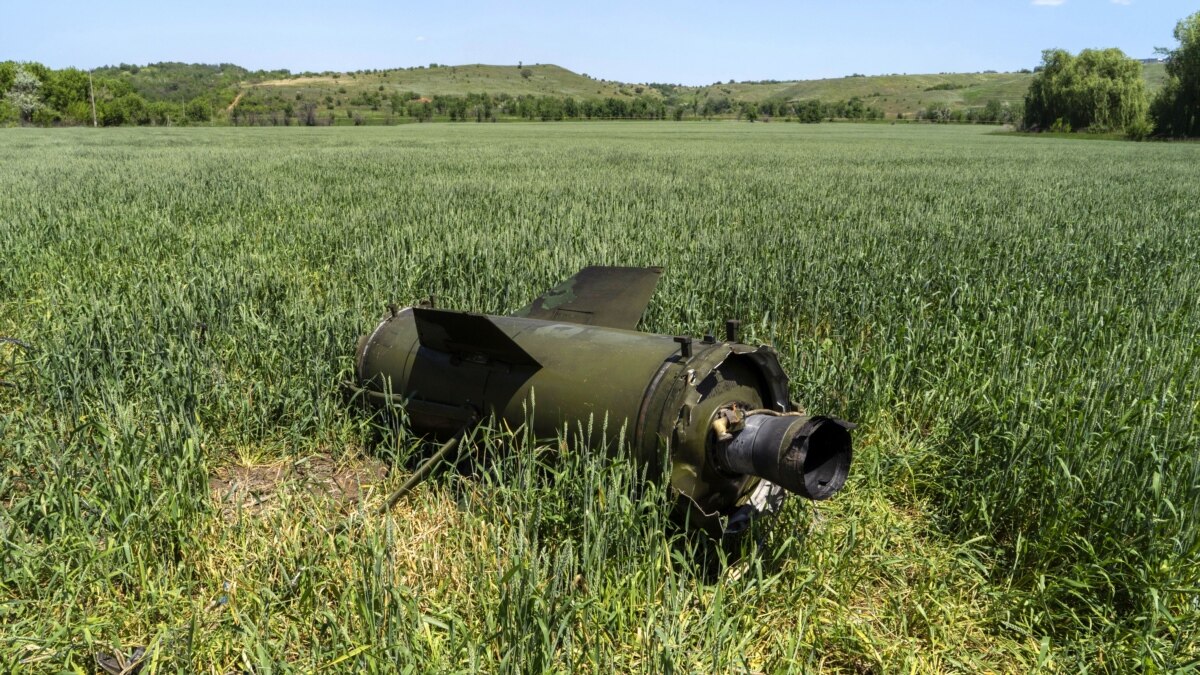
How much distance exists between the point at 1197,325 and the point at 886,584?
354 cm

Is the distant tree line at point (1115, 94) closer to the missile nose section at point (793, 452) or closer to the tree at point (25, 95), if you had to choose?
the missile nose section at point (793, 452)

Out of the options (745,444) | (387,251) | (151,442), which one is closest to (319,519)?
(151,442)

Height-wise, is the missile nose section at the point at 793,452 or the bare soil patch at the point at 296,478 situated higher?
the missile nose section at the point at 793,452

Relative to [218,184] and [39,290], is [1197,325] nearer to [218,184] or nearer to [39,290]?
[39,290]

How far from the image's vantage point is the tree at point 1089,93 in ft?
209

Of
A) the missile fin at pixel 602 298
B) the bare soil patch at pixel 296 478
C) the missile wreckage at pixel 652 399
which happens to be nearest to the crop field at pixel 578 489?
the bare soil patch at pixel 296 478

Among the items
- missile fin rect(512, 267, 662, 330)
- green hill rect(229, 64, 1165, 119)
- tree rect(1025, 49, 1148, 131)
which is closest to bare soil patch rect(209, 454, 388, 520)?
missile fin rect(512, 267, 662, 330)

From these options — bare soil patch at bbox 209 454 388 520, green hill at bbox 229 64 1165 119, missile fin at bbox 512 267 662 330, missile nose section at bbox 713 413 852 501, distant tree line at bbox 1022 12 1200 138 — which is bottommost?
bare soil patch at bbox 209 454 388 520

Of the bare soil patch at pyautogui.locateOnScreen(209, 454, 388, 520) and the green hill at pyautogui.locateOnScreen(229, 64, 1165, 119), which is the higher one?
the green hill at pyautogui.locateOnScreen(229, 64, 1165, 119)

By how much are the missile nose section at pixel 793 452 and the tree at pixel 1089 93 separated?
73.0 metres

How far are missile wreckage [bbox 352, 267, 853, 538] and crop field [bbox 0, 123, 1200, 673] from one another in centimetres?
13

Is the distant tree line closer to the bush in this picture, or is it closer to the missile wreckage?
the bush

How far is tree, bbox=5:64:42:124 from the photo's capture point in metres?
82.4

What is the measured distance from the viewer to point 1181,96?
53031 millimetres
